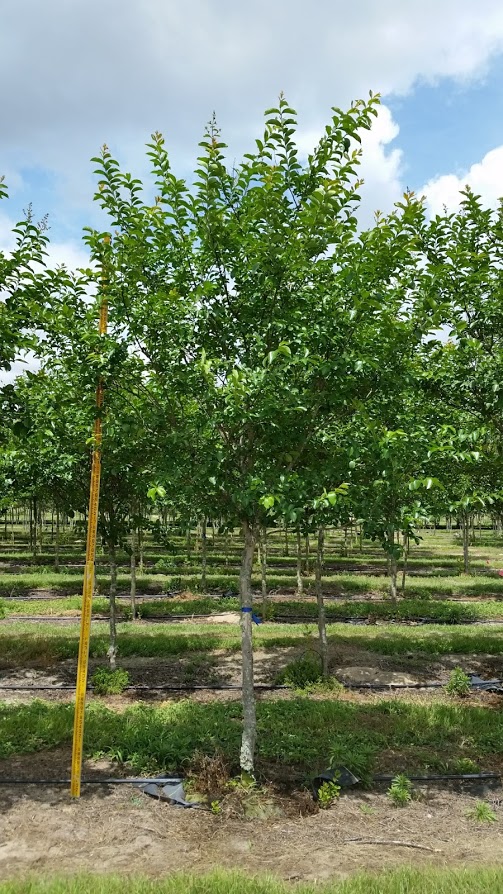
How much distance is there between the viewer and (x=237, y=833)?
5.51 m

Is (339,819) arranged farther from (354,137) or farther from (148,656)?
(148,656)

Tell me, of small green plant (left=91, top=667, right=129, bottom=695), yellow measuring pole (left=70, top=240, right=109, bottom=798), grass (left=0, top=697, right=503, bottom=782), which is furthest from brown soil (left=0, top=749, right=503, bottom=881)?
small green plant (left=91, top=667, right=129, bottom=695)

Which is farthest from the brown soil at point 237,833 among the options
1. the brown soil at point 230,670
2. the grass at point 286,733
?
the brown soil at point 230,670

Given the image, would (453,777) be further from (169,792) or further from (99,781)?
(99,781)

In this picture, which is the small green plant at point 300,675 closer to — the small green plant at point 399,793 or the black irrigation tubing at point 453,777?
the black irrigation tubing at point 453,777

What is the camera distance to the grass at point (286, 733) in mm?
6980

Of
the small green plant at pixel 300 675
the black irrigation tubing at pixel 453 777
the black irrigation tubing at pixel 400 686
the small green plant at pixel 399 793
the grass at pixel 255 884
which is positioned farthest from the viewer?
the black irrigation tubing at pixel 400 686

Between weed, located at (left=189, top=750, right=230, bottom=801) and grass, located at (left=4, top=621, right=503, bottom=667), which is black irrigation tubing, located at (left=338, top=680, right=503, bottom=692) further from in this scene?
weed, located at (left=189, top=750, right=230, bottom=801)

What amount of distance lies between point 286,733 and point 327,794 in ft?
5.56

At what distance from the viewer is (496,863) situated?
196 inches

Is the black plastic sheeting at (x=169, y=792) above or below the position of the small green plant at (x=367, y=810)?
above

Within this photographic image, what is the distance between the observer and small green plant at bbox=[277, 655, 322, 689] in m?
10.5

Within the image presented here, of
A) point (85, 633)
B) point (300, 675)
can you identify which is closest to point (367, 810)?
point (85, 633)

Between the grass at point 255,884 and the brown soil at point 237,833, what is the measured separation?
276 millimetres
